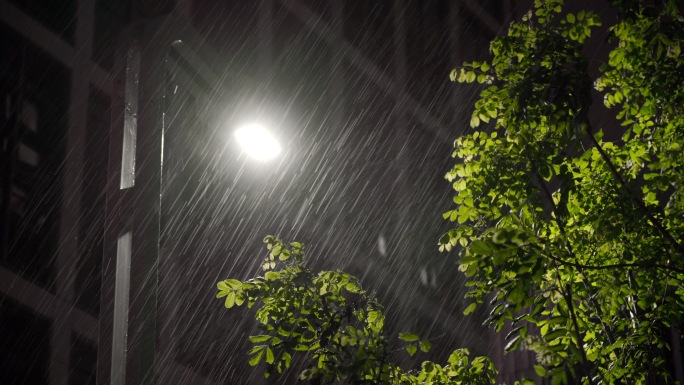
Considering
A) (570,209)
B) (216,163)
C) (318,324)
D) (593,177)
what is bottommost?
(318,324)

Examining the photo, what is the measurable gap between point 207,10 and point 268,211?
12.4ft

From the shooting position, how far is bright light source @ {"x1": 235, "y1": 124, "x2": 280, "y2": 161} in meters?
6.31

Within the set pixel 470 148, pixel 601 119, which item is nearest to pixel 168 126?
pixel 470 148

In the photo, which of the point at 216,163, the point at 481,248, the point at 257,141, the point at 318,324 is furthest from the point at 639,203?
the point at 216,163

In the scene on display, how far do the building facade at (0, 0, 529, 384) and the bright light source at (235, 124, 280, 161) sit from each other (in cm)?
13

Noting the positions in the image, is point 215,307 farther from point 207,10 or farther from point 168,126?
point 168,126

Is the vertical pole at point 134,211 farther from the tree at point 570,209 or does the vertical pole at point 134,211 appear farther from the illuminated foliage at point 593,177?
the illuminated foliage at point 593,177

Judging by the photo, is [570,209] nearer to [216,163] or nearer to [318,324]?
[318,324]

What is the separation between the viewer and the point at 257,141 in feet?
20.8

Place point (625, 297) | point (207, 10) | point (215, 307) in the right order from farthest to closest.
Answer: point (207, 10) < point (215, 307) < point (625, 297)

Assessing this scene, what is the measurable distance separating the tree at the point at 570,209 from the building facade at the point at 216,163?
1.12m

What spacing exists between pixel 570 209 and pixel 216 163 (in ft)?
11.9

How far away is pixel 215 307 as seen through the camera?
11.4 metres

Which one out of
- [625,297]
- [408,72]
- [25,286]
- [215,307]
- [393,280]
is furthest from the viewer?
[408,72]
